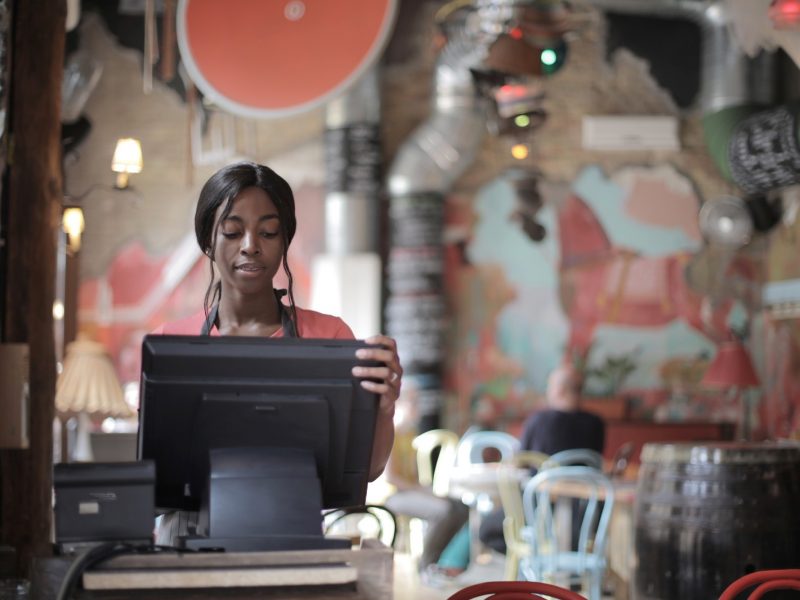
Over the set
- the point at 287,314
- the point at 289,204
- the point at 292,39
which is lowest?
the point at 287,314

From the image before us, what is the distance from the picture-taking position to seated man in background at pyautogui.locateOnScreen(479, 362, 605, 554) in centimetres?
694

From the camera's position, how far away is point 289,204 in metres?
2.26

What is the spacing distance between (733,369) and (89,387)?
15.1 ft

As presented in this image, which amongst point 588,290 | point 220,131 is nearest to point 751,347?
point 588,290

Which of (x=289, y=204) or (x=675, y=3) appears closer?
(x=289, y=204)

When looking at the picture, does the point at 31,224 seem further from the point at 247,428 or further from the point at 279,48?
the point at 247,428

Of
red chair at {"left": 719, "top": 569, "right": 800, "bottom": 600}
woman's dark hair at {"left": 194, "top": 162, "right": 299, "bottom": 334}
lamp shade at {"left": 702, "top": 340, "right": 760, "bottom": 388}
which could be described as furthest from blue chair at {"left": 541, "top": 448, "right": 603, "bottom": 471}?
woman's dark hair at {"left": 194, "top": 162, "right": 299, "bottom": 334}

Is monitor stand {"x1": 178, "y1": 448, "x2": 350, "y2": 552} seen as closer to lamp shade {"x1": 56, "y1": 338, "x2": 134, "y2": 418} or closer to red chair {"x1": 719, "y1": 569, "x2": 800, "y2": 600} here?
red chair {"x1": 719, "y1": 569, "x2": 800, "y2": 600}

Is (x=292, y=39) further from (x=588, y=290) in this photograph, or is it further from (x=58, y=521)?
(x=588, y=290)

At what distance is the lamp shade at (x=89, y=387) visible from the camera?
212 inches

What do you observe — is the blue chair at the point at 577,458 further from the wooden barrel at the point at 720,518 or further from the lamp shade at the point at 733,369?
the wooden barrel at the point at 720,518

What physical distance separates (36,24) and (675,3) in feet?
20.7

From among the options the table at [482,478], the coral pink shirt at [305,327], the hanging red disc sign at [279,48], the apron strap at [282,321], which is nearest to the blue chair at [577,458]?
the table at [482,478]

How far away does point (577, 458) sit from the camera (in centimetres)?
692
